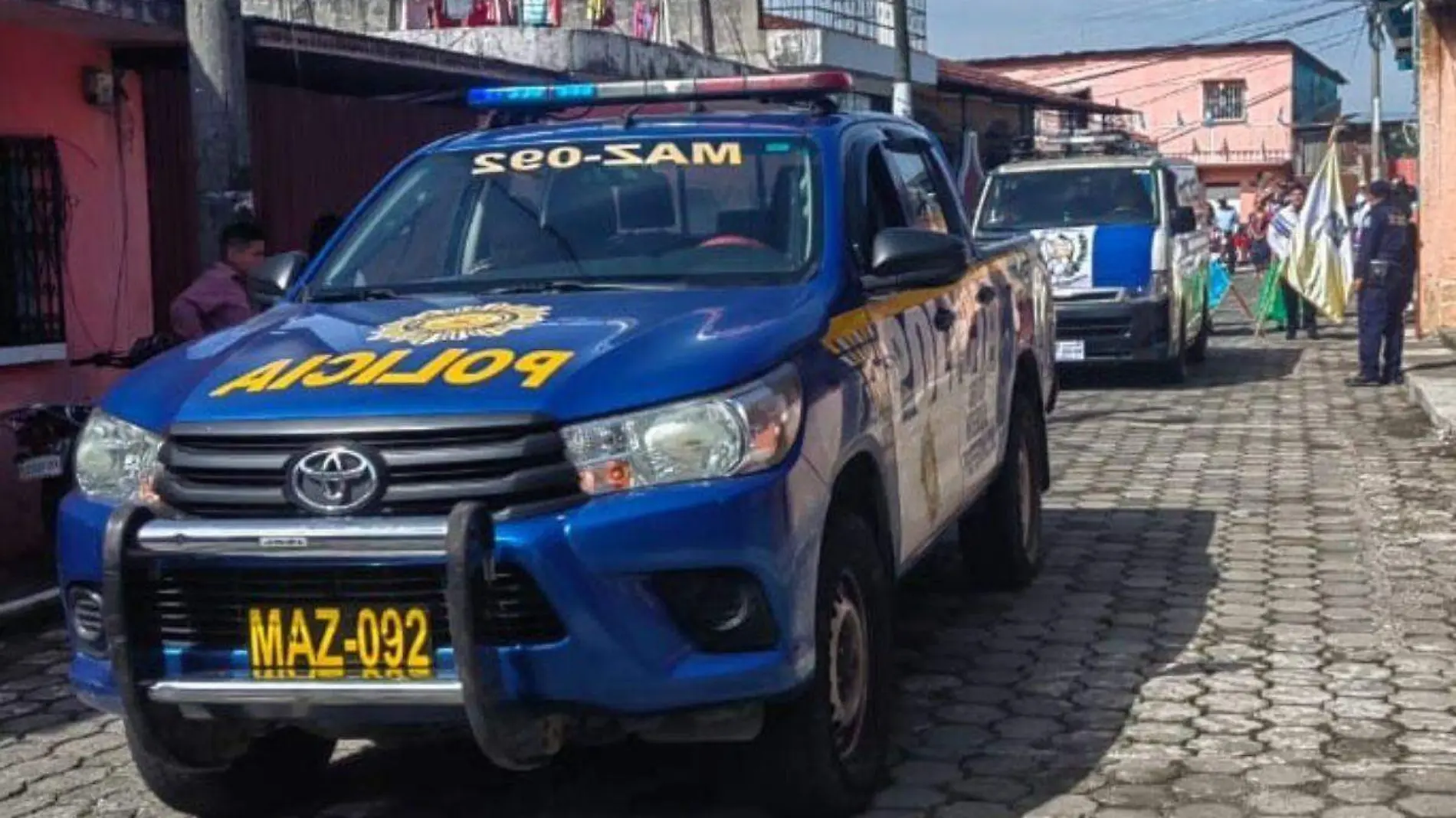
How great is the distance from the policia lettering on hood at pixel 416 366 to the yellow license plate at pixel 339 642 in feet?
1.82

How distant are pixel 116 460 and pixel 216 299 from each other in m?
4.61

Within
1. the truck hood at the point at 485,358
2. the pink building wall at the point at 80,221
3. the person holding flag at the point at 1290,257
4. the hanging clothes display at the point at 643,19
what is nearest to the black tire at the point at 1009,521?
the truck hood at the point at 485,358

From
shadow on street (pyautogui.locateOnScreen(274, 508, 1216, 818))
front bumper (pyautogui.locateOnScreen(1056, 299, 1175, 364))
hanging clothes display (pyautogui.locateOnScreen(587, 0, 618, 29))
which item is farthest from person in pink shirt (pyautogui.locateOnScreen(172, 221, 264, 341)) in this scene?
hanging clothes display (pyautogui.locateOnScreen(587, 0, 618, 29))

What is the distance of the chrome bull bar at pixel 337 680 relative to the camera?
4453 millimetres

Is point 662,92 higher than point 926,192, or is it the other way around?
point 662,92

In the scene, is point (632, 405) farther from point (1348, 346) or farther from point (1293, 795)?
point (1348, 346)

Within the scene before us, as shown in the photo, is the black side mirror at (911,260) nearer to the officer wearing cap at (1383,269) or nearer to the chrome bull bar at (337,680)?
the chrome bull bar at (337,680)

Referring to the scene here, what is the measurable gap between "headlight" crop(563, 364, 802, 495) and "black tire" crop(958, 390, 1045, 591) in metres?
3.31

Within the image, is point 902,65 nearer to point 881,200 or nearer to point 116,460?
point 881,200

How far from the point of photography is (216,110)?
8898mm

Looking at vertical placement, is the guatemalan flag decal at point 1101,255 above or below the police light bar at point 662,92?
below

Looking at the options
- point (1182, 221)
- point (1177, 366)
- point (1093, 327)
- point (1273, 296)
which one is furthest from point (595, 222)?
point (1273, 296)

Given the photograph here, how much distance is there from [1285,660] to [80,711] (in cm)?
421

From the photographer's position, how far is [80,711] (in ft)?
22.9
